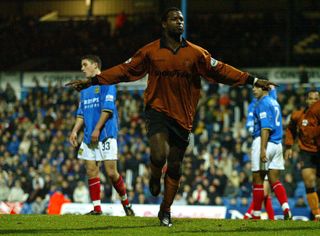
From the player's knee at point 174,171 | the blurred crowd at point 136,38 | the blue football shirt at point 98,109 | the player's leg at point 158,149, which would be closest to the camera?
the player's leg at point 158,149

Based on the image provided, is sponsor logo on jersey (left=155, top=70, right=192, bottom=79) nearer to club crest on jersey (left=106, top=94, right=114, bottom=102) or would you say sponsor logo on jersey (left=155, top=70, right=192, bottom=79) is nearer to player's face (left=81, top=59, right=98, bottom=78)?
club crest on jersey (left=106, top=94, right=114, bottom=102)

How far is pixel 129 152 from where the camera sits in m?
23.3

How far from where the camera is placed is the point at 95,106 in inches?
469

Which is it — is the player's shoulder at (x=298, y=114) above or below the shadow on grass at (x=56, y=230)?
above

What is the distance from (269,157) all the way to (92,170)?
8.83 ft

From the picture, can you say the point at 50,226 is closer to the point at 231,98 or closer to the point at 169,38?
the point at 169,38

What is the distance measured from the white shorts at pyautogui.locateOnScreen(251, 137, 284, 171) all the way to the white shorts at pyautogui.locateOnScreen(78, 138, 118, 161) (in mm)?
2173

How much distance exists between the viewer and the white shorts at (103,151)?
38.7 feet

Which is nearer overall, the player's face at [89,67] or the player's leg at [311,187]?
the player's face at [89,67]

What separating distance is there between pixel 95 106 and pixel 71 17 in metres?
20.9

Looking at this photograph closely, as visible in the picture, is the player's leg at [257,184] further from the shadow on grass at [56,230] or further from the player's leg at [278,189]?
the shadow on grass at [56,230]

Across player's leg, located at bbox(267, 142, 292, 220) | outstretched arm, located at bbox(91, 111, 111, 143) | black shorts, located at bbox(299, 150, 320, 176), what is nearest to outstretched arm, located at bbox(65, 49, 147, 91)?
outstretched arm, located at bbox(91, 111, 111, 143)

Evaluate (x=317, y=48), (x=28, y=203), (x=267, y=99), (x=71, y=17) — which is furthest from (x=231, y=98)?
(x=267, y=99)

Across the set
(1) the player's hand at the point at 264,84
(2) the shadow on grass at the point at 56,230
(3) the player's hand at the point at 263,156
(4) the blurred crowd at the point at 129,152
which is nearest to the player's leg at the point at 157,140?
(2) the shadow on grass at the point at 56,230
